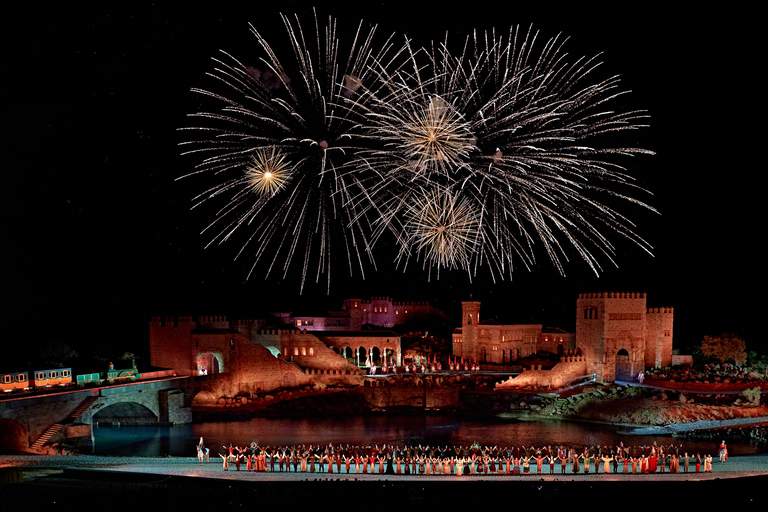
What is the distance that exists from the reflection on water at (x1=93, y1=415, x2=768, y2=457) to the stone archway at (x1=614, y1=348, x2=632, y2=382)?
823cm

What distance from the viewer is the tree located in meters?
45.4

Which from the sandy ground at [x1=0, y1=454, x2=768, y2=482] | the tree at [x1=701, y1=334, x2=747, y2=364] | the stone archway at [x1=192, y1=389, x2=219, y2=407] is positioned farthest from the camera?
the tree at [x1=701, y1=334, x2=747, y2=364]

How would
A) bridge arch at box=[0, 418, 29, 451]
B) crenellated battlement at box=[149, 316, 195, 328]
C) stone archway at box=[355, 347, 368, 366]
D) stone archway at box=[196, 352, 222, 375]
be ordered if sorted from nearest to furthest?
bridge arch at box=[0, 418, 29, 451]
crenellated battlement at box=[149, 316, 195, 328]
stone archway at box=[196, 352, 222, 375]
stone archway at box=[355, 347, 368, 366]

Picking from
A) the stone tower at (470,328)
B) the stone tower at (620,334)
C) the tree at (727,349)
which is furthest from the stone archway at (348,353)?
the tree at (727,349)

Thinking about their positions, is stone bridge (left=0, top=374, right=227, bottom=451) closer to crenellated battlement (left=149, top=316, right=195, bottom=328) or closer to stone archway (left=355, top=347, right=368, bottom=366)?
crenellated battlement (left=149, top=316, right=195, bottom=328)

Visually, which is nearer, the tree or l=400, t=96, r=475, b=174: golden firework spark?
l=400, t=96, r=475, b=174: golden firework spark

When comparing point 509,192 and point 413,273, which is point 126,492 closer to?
point 509,192

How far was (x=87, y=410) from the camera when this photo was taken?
32781mm

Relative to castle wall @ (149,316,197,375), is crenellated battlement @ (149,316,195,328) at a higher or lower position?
higher

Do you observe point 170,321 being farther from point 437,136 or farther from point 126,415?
point 437,136

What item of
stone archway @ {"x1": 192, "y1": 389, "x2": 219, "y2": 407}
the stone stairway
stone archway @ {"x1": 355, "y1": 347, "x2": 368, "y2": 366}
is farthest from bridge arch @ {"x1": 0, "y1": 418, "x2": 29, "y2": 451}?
stone archway @ {"x1": 355, "y1": 347, "x2": 368, "y2": 366}

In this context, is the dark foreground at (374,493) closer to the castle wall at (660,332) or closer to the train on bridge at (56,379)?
the train on bridge at (56,379)

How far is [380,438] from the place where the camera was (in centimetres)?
3278

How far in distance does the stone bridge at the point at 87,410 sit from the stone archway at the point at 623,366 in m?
23.4
